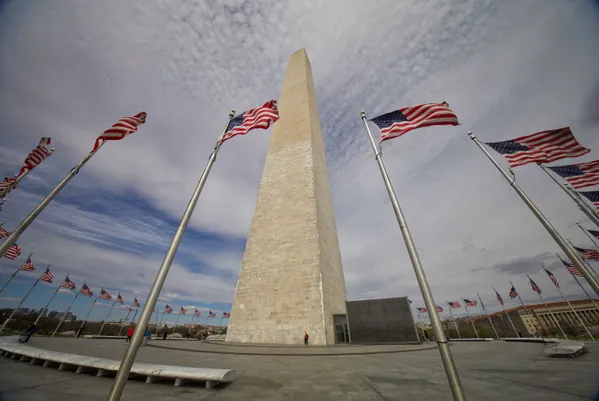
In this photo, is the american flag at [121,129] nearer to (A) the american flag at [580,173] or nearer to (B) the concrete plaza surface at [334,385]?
(B) the concrete plaza surface at [334,385]

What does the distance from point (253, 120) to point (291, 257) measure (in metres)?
11.6

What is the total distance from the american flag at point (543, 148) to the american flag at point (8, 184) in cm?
1997

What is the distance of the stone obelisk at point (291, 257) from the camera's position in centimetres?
1465

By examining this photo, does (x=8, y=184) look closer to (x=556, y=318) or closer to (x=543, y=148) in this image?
(x=543, y=148)

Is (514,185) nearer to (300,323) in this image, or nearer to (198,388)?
(198,388)

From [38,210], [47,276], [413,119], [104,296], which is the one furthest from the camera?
[104,296]

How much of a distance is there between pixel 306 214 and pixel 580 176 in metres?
14.0

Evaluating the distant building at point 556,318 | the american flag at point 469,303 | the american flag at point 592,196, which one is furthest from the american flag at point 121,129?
the distant building at point 556,318

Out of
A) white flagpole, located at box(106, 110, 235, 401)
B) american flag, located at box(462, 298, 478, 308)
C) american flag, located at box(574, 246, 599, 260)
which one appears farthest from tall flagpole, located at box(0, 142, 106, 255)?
american flag, located at box(462, 298, 478, 308)

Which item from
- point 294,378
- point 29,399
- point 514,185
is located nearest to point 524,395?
point 294,378

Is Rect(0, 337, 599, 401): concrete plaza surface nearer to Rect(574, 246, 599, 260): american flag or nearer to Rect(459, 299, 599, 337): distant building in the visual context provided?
Rect(574, 246, 599, 260): american flag

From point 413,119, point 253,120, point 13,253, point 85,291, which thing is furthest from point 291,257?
point 85,291

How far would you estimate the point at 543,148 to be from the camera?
7770mm

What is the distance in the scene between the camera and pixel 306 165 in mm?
20781
